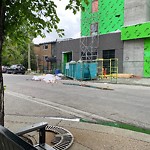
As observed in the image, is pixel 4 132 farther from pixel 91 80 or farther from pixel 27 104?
pixel 91 80

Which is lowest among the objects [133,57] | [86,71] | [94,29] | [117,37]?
[86,71]

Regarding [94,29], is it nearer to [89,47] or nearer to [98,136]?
[89,47]

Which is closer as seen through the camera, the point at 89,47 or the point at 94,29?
the point at 89,47

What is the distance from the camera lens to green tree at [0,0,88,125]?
139 inches

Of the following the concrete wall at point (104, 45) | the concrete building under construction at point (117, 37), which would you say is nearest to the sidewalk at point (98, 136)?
the concrete building under construction at point (117, 37)

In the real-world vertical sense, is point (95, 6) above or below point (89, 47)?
above

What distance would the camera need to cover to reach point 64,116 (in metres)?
6.84

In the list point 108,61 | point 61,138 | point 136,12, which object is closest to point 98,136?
point 61,138

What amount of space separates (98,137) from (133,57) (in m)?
22.5

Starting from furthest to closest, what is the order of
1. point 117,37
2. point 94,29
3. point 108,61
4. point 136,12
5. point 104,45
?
point 94,29
point 104,45
point 117,37
point 136,12
point 108,61

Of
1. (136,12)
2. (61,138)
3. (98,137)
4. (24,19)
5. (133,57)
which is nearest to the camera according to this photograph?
(24,19)

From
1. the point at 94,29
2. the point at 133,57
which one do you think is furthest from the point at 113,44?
the point at 94,29

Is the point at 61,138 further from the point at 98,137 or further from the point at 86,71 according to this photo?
the point at 86,71

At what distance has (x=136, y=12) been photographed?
27422mm
